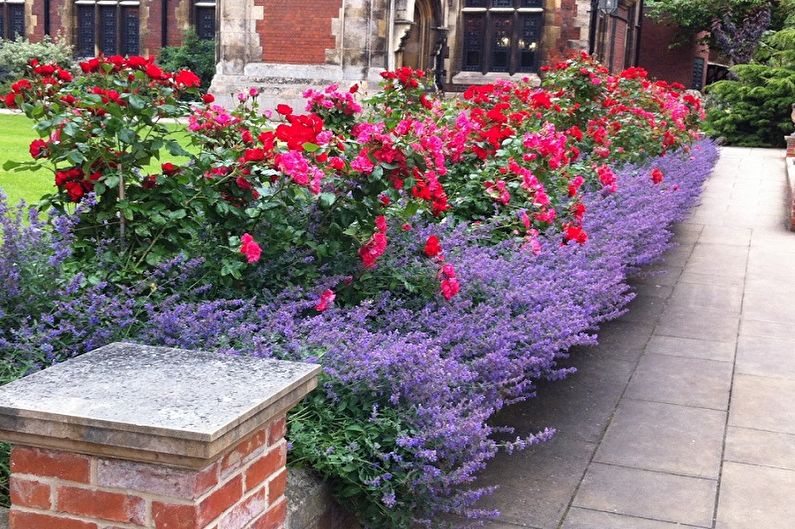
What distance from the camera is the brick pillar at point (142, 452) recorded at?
7.68ft

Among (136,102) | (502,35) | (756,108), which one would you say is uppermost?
(502,35)

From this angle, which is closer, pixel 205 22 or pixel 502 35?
pixel 502 35

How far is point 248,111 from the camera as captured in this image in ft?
17.1

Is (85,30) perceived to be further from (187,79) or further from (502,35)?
(187,79)

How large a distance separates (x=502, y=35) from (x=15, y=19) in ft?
51.4

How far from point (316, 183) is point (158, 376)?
163 centimetres

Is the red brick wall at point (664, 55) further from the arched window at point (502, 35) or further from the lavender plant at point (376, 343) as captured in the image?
the lavender plant at point (376, 343)

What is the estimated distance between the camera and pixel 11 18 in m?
31.7

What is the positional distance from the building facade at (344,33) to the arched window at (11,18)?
0.10 feet

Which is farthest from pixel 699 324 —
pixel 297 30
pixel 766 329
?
pixel 297 30

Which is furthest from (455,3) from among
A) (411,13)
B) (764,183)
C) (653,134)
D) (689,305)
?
(689,305)

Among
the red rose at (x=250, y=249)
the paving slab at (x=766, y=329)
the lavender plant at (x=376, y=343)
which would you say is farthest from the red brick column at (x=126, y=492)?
the paving slab at (x=766, y=329)

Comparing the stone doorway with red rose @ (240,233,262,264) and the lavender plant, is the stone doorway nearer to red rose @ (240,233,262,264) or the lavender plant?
the lavender plant

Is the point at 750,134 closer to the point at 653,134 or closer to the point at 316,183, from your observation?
the point at 653,134
